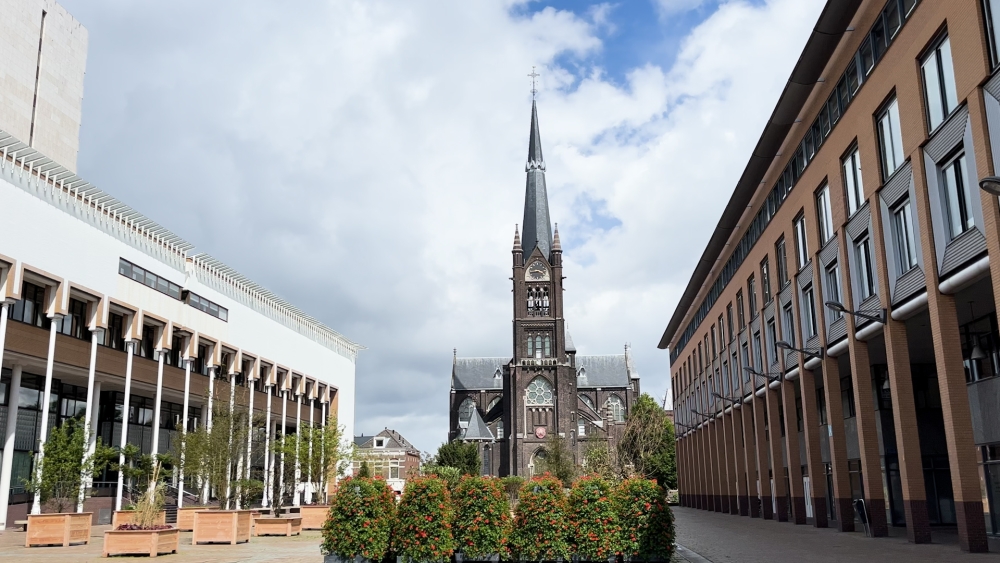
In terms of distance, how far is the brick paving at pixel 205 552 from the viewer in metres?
18.9

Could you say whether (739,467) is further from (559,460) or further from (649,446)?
(649,446)

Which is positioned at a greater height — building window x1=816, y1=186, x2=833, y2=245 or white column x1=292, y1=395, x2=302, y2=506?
building window x1=816, y1=186, x2=833, y2=245

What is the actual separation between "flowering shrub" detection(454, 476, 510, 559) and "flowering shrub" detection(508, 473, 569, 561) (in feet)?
0.93

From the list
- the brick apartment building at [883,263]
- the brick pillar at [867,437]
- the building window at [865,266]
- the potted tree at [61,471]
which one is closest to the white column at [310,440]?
the potted tree at [61,471]

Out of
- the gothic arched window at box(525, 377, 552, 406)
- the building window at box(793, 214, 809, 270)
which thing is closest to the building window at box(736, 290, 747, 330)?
the building window at box(793, 214, 809, 270)

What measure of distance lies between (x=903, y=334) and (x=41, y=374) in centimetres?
3549

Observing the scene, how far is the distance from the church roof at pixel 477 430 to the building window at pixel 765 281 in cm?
7734

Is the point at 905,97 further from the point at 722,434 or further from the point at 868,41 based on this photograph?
the point at 722,434

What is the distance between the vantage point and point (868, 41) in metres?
23.3

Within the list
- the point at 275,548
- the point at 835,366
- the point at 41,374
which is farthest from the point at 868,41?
the point at 41,374

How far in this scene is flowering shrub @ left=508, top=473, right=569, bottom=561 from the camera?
15273 millimetres

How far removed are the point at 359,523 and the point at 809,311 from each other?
2076 centimetres

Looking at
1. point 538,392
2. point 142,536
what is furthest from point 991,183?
point 538,392

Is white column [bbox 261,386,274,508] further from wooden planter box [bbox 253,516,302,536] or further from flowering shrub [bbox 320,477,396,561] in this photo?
flowering shrub [bbox 320,477,396,561]
